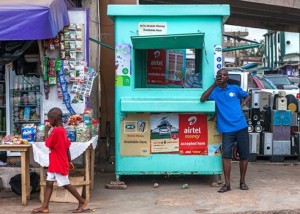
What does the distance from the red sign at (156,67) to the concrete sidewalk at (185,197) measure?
1.66 m

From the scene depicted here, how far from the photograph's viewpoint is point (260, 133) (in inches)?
396

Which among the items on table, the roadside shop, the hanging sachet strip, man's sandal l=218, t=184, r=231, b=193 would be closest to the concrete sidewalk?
man's sandal l=218, t=184, r=231, b=193

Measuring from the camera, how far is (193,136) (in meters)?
7.53

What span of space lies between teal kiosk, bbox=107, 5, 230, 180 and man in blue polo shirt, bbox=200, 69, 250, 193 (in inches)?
8.0

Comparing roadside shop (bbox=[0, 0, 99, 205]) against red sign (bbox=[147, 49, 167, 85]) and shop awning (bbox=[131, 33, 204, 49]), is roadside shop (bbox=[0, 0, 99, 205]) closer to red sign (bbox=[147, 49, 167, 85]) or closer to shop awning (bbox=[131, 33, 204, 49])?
shop awning (bbox=[131, 33, 204, 49])

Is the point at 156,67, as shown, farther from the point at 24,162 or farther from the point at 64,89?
the point at 24,162

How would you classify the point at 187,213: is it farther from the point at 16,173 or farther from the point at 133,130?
the point at 16,173

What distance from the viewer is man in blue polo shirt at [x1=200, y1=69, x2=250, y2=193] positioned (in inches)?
285

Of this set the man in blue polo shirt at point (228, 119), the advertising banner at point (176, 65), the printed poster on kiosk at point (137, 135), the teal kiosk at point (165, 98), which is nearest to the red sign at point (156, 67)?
the advertising banner at point (176, 65)

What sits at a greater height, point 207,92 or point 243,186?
point 207,92

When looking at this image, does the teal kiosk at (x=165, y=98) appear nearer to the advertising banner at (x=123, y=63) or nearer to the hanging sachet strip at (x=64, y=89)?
the advertising banner at (x=123, y=63)

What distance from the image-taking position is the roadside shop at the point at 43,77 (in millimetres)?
6242

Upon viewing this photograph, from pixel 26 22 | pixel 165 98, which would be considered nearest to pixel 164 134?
pixel 165 98

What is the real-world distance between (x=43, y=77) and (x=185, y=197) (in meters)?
2.75
